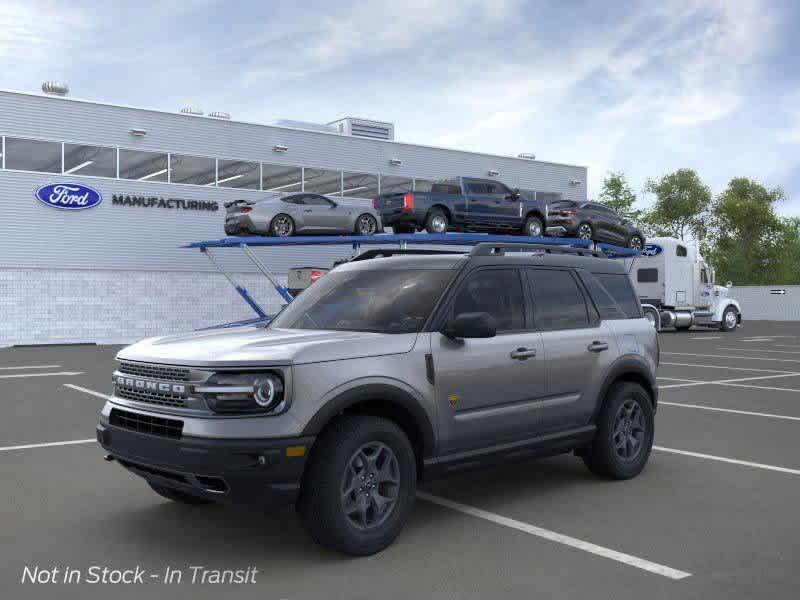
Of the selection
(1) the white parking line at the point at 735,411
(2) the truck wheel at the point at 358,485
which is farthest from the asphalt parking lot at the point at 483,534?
(1) the white parking line at the point at 735,411

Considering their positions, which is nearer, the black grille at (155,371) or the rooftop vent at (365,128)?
the black grille at (155,371)

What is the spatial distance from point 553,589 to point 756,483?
3.11 m

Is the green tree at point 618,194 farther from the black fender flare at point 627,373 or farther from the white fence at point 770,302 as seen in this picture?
the black fender flare at point 627,373

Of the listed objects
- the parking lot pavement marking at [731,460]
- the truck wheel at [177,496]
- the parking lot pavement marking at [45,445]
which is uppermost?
the truck wheel at [177,496]

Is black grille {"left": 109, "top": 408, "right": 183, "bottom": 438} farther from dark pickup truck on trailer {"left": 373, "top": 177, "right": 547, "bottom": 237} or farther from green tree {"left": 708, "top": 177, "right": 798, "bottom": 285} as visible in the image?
green tree {"left": 708, "top": 177, "right": 798, "bottom": 285}

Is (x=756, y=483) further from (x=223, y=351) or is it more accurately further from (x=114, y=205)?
(x=114, y=205)

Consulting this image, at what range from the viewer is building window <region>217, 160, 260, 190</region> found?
105 feet

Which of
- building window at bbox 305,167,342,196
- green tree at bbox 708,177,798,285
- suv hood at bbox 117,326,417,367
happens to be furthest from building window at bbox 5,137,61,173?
green tree at bbox 708,177,798,285

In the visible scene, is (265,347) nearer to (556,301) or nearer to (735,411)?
(556,301)

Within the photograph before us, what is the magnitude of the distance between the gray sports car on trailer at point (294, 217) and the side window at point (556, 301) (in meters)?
19.2

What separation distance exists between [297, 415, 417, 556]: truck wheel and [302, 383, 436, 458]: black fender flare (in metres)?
0.13

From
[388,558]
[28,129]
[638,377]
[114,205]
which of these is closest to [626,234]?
[114,205]

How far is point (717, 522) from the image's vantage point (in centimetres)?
545

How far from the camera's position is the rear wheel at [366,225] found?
2641 centimetres
